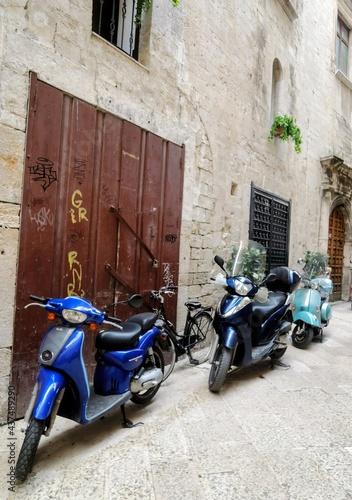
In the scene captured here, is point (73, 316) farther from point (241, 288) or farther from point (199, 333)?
point (199, 333)

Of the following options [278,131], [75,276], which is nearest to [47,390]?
[75,276]

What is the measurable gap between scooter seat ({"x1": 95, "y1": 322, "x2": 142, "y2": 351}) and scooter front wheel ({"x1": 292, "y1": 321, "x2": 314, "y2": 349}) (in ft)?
10.6

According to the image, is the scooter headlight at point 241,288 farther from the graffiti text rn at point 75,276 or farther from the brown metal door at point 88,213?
the graffiti text rn at point 75,276

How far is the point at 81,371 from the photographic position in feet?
7.57

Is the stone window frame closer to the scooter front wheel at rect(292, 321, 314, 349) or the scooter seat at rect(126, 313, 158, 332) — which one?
the scooter front wheel at rect(292, 321, 314, 349)

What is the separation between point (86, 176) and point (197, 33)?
9.80 ft

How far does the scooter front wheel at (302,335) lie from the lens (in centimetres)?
502

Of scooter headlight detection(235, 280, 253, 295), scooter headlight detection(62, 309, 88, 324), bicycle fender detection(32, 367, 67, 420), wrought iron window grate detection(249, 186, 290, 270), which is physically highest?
wrought iron window grate detection(249, 186, 290, 270)

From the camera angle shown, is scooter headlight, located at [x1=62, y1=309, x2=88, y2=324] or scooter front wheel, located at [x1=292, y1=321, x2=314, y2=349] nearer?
scooter headlight, located at [x1=62, y1=309, x2=88, y2=324]

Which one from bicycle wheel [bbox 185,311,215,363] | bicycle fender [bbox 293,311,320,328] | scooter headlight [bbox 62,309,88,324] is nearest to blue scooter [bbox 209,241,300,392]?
bicycle wheel [bbox 185,311,215,363]

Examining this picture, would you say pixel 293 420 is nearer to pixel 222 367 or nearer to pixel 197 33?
pixel 222 367

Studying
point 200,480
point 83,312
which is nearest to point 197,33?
point 83,312

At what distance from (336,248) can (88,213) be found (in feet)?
29.2

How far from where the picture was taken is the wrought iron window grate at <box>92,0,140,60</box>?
4.21m
